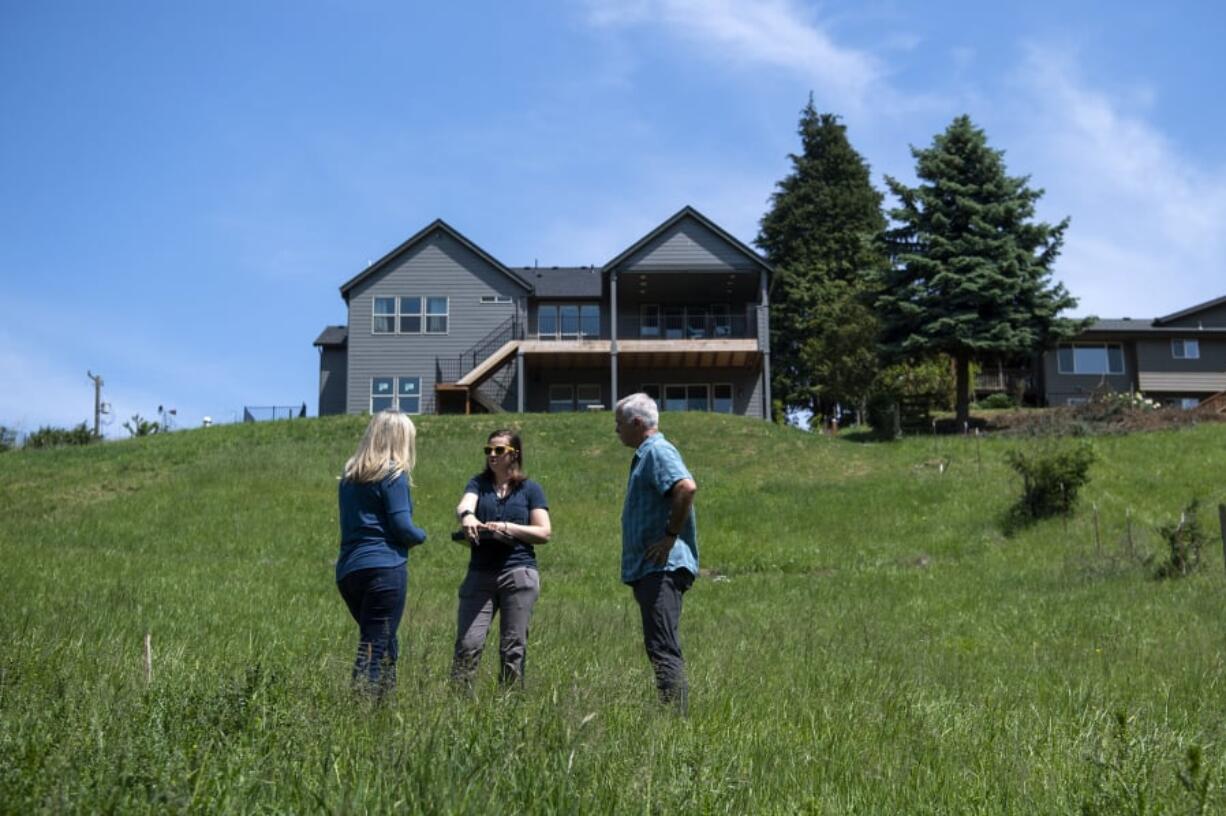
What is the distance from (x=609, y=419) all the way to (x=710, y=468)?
22.8ft

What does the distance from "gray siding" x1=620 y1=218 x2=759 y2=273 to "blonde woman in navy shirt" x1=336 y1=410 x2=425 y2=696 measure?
→ 35.0m

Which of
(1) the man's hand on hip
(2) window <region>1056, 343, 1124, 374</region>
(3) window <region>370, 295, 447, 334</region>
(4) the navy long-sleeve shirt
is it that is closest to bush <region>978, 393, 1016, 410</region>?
(2) window <region>1056, 343, 1124, 374</region>

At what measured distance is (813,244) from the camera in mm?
55062

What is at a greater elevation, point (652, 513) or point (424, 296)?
point (424, 296)

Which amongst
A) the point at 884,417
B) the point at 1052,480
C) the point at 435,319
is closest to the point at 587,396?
the point at 435,319

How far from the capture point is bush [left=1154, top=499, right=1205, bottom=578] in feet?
45.9

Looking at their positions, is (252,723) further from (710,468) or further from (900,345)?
(900,345)

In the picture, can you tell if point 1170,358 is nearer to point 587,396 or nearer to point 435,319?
point 587,396

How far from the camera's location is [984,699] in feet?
21.5

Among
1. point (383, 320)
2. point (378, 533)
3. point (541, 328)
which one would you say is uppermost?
point (383, 320)

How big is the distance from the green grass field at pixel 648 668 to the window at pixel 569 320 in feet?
63.1

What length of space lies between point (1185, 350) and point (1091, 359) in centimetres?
414


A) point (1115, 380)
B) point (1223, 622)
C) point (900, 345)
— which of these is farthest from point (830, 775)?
point (1115, 380)

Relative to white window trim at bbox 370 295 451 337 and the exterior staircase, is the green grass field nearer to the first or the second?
the exterior staircase
